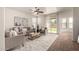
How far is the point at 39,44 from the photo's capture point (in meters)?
2.45

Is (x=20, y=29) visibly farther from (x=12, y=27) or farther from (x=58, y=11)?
(x=58, y=11)

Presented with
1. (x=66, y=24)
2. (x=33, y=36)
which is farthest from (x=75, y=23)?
(x=33, y=36)

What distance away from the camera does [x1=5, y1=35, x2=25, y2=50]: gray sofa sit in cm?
241

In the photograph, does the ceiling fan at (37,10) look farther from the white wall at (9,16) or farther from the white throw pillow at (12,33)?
the white throw pillow at (12,33)

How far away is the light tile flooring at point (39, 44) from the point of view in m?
2.44

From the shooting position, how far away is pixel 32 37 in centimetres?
253

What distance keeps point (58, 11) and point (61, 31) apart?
0.42m

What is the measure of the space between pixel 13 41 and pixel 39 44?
0.54m

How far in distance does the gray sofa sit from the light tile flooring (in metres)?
0.10

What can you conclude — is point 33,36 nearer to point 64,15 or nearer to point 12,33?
point 12,33
